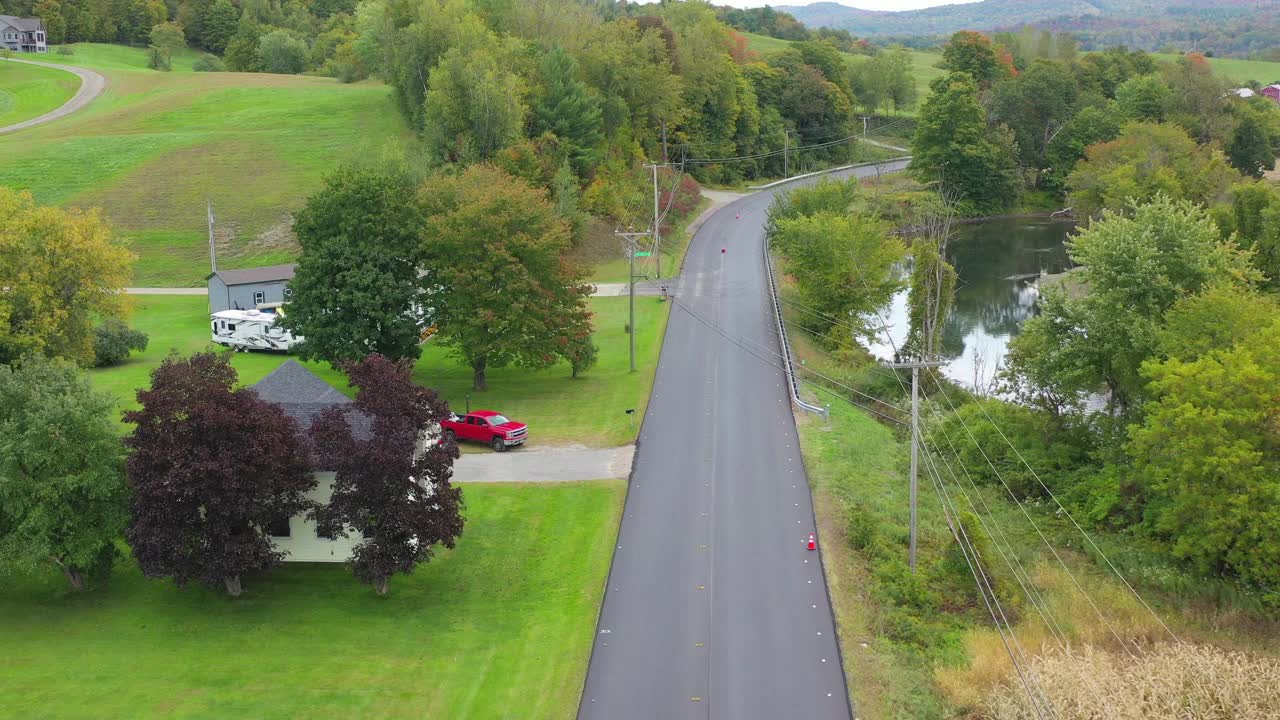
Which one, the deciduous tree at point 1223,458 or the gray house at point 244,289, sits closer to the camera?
the deciduous tree at point 1223,458

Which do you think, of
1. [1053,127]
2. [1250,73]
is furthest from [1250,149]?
[1250,73]

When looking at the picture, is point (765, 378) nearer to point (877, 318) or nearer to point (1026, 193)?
point (877, 318)

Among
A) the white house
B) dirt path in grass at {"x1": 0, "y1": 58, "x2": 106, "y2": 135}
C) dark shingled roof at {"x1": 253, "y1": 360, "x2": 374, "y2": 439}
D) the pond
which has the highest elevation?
dirt path in grass at {"x1": 0, "y1": 58, "x2": 106, "y2": 135}

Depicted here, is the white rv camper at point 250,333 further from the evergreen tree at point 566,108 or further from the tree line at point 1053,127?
the tree line at point 1053,127

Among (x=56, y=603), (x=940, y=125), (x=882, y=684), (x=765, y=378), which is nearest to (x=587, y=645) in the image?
(x=882, y=684)

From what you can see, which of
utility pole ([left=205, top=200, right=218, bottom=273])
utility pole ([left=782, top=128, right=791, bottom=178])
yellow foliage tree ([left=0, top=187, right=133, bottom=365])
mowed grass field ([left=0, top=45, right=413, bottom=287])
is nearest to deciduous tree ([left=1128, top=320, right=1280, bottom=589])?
yellow foliage tree ([left=0, top=187, right=133, bottom=365])

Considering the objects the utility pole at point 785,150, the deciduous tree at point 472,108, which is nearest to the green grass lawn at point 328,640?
the deciduous tree at point 472,108

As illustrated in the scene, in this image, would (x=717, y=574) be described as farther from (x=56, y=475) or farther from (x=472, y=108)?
(x=472, y=108)

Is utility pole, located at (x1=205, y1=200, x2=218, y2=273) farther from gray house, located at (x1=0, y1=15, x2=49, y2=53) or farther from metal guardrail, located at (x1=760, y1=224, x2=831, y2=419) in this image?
gray house, located at (x1=0, y1=15, x2=49, y2=53)
